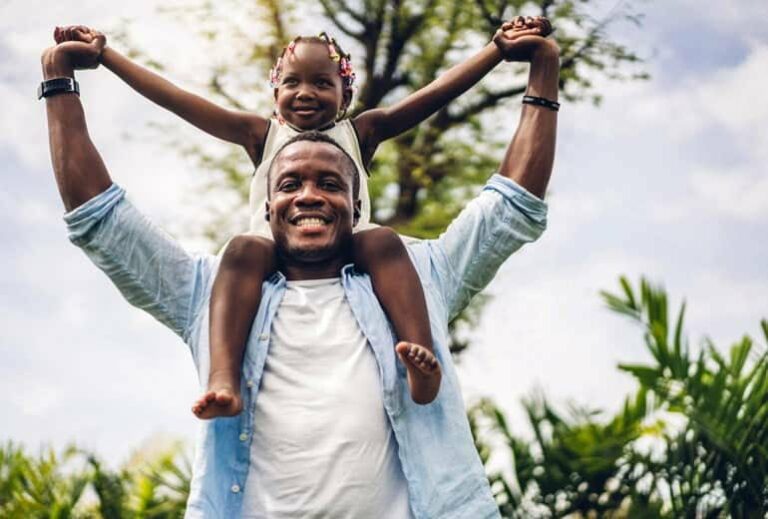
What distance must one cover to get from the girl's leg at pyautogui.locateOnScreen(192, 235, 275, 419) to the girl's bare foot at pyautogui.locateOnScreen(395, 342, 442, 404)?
40 cm

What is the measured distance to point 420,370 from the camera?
2.55 meters

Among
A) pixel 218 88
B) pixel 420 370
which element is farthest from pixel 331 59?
pixel 218 88

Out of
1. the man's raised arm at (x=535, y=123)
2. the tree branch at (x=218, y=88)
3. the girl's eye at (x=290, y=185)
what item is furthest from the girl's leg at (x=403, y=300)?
the tree branch at (x=218, y=88)

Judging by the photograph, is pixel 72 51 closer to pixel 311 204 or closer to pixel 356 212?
pixel 311 204

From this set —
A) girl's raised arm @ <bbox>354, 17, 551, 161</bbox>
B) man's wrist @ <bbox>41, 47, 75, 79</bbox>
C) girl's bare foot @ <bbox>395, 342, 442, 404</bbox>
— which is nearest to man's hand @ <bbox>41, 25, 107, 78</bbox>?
man's wrist @ <bbox>41, 47, 75, 79</bbox>

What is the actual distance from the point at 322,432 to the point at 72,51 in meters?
1.19

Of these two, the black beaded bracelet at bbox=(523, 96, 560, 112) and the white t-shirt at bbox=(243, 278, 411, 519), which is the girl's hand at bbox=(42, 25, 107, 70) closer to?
the white t-shirt at bbox=(243, 278, 411, 519)

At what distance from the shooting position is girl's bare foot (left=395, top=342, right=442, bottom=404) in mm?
2525

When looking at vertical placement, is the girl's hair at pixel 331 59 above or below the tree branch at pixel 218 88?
below

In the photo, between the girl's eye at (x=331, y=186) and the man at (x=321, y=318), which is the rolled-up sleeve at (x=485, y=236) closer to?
the man at (x=321, y=318)

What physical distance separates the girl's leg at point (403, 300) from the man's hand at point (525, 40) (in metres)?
0.62

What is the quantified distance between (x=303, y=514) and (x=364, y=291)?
0.59 meters

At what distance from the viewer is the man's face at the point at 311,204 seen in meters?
2.79

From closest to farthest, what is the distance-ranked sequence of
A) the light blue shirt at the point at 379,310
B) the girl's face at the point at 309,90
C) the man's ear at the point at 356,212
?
the light blue shirt at the point at 379,310
the man's ear at the point at 356,212
the girl's face at the point at 309,90
